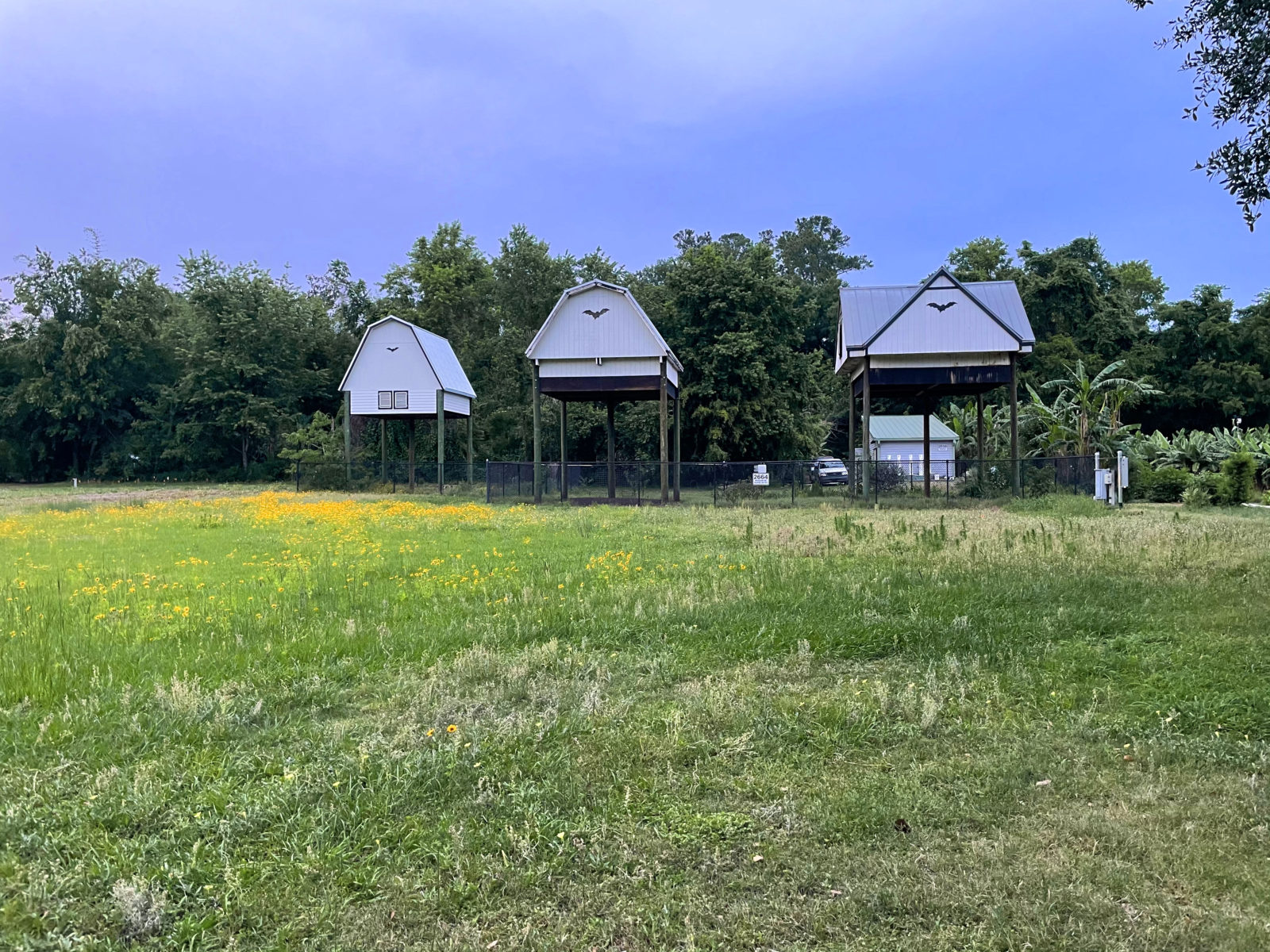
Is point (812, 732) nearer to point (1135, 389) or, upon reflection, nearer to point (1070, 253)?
point (1135, 389)

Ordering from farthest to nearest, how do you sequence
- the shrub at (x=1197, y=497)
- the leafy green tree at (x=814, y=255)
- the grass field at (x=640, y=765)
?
the leafy green tree at (x=814, y=255)
the shrub at (x=1197, y=497)
the grass field at (x=640, y=765)

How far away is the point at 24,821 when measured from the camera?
12.1ft

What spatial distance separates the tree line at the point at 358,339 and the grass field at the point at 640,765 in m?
33.6

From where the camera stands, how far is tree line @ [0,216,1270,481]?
44688mm

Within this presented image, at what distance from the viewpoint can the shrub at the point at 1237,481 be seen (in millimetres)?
22625

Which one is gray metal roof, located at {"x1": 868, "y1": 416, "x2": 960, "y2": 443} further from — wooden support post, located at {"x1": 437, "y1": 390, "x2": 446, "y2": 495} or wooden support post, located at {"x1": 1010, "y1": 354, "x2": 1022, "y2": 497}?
wooden support post, located at {"x1": 437, "y1": 390, "x2": 446, "y2": 495}

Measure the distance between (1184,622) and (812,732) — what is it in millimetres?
4689

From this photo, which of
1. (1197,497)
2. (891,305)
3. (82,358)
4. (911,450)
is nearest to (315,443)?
(82,358)

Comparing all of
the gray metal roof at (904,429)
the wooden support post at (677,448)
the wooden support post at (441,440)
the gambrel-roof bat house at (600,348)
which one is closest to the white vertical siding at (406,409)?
the wooden support post at (441,440)

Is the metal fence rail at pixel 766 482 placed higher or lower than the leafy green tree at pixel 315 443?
lower

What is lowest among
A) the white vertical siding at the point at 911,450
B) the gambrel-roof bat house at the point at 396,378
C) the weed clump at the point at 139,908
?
the weed clump at the point at 139,908

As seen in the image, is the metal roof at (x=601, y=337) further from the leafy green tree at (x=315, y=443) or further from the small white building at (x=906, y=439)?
the small white building at (x=906, y=439)

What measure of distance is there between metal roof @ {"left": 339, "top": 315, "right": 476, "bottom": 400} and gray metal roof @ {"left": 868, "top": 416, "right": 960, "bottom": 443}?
21.5m

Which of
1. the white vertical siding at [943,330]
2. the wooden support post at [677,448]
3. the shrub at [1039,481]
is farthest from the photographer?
the wooden support post at [677,448]
